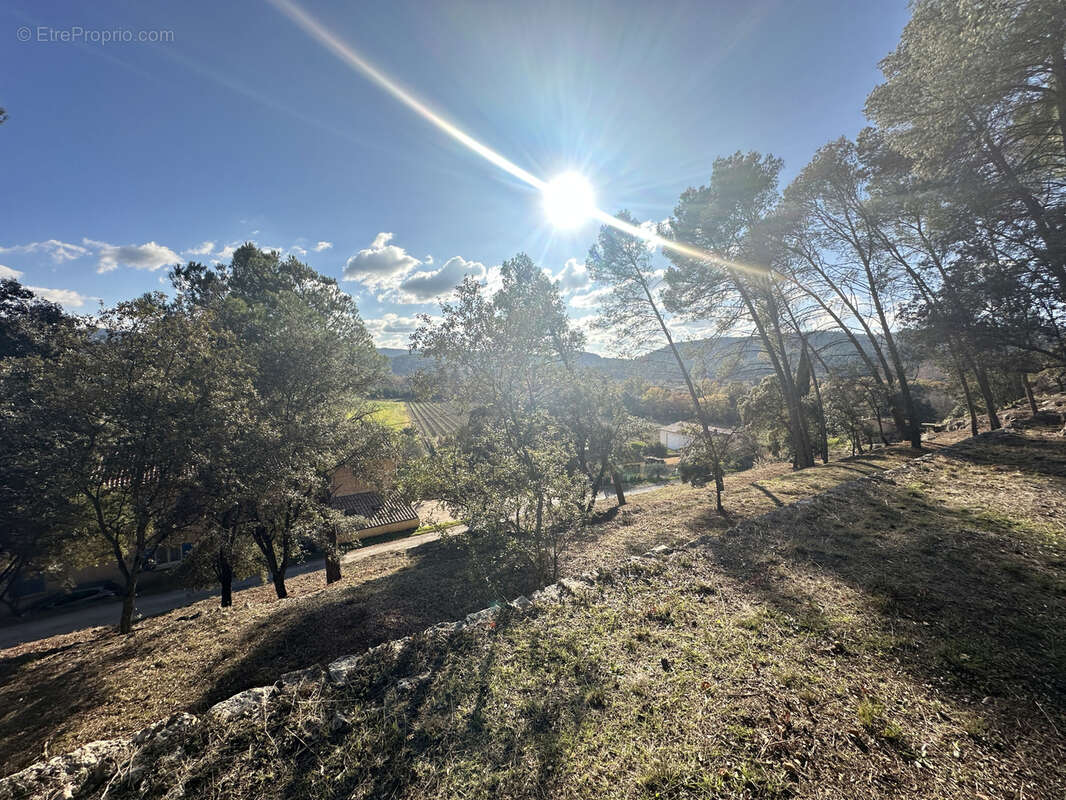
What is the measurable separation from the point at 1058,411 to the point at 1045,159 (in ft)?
38.9

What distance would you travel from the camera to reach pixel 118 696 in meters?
4.45

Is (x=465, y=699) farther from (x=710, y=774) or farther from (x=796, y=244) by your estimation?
(x=796, y=244)

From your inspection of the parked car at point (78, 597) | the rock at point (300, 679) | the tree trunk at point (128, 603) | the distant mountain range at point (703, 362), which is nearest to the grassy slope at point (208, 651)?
the tree trunk at point (128, 603)

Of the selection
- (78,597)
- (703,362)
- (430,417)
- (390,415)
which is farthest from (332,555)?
(430,417)

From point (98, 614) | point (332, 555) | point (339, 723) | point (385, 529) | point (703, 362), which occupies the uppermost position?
point (703, 362)

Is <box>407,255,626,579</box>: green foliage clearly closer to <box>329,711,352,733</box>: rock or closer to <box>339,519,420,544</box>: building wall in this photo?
<box>329,711,352,733</box>: rock

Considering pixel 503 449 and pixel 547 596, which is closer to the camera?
pixel 547 596

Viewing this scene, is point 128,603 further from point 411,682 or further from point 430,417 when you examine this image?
point 430,417

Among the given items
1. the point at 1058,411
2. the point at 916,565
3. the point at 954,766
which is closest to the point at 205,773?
the point at 954,766

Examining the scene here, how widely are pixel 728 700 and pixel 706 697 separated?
0.59ft

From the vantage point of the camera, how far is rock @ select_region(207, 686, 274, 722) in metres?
3.34

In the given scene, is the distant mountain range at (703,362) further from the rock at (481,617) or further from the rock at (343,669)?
the rock at (343,669)

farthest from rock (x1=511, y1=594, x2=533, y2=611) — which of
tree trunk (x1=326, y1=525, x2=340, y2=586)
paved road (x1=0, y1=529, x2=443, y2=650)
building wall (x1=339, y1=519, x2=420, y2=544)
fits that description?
building wall (x1=339, y1=519, x2=420, y2=544)

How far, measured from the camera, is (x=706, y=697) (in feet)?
11.0
